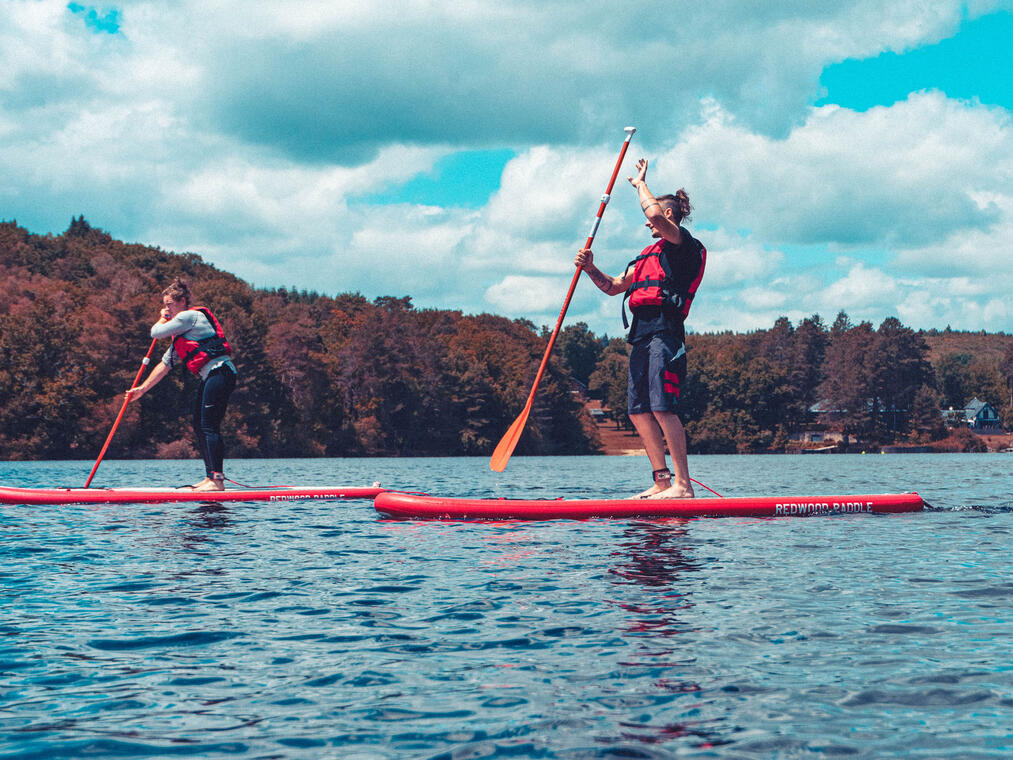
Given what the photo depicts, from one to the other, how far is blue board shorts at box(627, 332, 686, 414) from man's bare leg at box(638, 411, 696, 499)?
114 millimetres

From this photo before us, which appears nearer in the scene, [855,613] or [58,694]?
[58,694]

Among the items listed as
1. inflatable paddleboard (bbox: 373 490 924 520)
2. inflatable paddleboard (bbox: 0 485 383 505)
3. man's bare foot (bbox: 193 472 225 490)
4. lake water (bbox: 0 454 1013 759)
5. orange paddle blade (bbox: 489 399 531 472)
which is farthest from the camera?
man's bare foot (bbox: 193 472 225 490)

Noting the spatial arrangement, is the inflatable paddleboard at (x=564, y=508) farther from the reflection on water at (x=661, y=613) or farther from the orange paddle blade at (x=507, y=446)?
the orange paddle blade at (x=507, y=446)

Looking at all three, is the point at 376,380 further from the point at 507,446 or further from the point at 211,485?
the point at 507,446

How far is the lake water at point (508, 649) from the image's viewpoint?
3186mm

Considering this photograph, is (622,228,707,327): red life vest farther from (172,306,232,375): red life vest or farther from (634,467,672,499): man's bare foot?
(172,306,232,375): red life vest

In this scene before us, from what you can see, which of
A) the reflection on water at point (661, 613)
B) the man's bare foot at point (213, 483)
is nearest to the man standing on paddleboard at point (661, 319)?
the reflection on water at point (661, 613)

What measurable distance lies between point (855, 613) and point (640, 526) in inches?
162

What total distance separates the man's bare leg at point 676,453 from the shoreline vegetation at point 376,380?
61.9 metres

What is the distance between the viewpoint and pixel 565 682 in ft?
12.3

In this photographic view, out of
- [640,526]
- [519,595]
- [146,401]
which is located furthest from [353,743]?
[146,401]

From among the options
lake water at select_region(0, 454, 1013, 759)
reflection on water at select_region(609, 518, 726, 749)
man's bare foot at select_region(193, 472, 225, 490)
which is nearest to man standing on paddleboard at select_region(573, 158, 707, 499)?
reflection on water at select_region(609, 518, 726, 749)

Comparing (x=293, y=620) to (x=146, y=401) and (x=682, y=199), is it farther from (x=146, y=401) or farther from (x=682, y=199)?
(x=146, y=401)

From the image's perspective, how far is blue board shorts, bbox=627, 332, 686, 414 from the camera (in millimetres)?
9766
